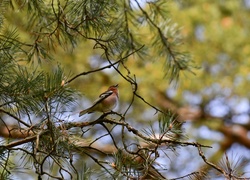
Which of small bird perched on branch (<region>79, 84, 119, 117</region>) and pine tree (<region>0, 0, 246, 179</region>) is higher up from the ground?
small bird perched on branch (<region>79, 84, 119, 117</region>)

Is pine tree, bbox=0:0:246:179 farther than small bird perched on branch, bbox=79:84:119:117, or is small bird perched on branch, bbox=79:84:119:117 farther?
small bird perched on branch, bbox=79:84:119:117

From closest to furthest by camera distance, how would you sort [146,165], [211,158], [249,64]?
A: [146,165] < [249,64] < [211,158]

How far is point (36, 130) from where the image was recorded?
1.29 m

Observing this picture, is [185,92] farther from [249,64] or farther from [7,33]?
[7,33]

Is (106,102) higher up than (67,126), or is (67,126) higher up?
(106,102)

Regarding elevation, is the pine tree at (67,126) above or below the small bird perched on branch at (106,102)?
below

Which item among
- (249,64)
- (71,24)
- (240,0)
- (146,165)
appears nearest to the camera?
(146,165)

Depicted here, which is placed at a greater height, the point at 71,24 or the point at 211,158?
the point at 211,158

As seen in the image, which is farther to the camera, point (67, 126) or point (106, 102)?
point (106, 102)

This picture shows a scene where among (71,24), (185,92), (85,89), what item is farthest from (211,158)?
(71,24)

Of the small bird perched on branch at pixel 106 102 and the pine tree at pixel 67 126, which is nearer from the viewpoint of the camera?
the pine tree at pixel 67 126

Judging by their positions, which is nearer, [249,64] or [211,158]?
[249,64]

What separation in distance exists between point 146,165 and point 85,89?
295cm

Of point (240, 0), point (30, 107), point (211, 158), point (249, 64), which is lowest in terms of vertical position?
point (30, 107)
